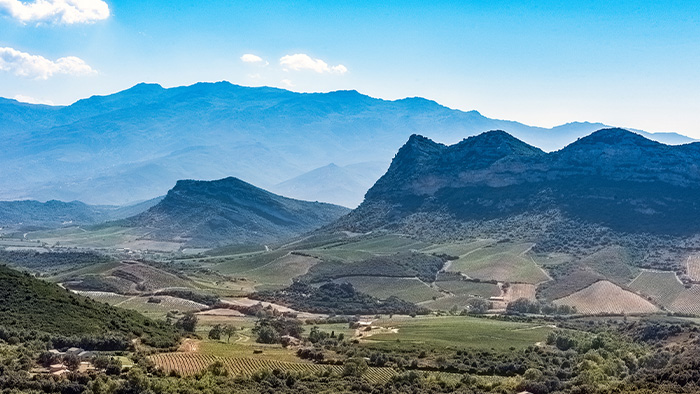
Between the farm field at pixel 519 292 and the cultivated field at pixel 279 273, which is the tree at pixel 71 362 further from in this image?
the cultivated field at pixel 279 273

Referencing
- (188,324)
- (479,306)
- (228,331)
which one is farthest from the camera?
(479,306)

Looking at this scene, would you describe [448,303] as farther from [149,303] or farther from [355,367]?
[355,367]

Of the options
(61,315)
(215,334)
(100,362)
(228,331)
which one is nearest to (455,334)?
(228,331)

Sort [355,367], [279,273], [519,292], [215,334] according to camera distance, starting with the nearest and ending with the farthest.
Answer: [355,367] → [215,334] → [519,292] → [279,273]

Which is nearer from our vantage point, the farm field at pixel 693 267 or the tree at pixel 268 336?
the tree at pixel 268 336

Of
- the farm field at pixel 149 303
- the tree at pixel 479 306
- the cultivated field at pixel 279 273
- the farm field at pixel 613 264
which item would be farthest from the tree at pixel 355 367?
the farm field at pixel 613 264

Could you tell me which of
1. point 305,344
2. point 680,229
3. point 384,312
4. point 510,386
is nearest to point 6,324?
point 305,344
